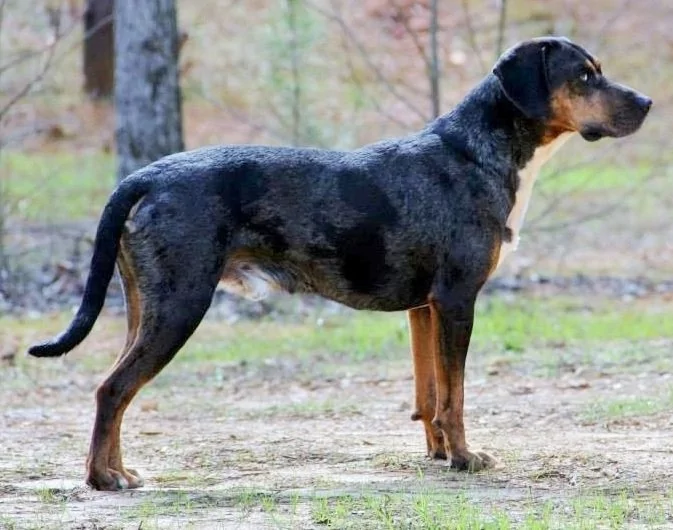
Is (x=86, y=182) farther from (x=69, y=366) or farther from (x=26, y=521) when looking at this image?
(x=26, y=521)

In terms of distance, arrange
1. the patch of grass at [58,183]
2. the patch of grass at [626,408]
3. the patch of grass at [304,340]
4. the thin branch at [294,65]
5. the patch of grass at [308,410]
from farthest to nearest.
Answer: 1. the patch of grass at [58,183]
2. the thin branch at [294,65]
3. the patch of grass at [304,340]
4. the patch of grass at [308,410]
5. the patch of grass at [626,408]

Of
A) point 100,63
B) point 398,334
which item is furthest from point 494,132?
point 100,63

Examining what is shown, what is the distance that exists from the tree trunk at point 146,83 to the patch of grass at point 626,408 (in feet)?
17.9

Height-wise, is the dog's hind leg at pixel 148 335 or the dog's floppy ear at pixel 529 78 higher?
the dog's floppy ear at pixel 529 78

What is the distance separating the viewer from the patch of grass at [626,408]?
8.74m

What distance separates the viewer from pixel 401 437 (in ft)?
27.4

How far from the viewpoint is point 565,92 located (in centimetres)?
754

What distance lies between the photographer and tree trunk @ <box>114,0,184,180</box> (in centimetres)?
1294

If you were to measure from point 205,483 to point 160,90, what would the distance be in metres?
6.83

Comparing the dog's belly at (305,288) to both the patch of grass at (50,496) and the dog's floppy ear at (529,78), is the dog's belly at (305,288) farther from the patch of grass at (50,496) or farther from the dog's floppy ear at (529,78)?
the patch of grass at (50,496)

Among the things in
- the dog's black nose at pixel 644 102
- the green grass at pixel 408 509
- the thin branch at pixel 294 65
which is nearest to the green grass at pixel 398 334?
the thin branch at pixel 294 65

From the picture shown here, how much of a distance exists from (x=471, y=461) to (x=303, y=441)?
Result: 126 cm

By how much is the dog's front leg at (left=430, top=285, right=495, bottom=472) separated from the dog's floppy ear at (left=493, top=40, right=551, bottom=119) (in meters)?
1.02

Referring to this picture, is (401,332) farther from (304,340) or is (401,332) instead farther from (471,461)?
(471,461)
